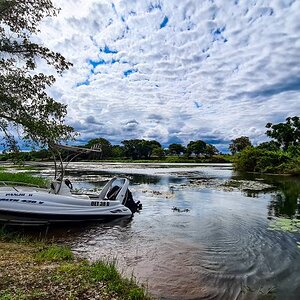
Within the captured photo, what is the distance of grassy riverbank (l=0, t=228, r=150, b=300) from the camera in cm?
647

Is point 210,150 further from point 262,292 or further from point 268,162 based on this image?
point 262,292

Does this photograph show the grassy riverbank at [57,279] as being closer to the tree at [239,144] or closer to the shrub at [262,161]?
the shrub at [262,161]

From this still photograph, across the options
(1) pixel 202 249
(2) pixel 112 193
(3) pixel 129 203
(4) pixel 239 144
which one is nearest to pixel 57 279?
(1) pixel 202 249

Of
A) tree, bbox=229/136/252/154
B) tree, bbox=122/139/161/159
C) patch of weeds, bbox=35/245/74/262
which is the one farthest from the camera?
tree, bbox=122/139/161/159

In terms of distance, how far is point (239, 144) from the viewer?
14362 centimetres

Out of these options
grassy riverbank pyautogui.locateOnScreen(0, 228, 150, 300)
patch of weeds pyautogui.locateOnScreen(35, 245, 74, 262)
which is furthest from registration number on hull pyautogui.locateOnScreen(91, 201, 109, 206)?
grassy riverbank pyautogui.locateOnScreen(0, 228, 150, 300)

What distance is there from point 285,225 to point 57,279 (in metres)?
12.6

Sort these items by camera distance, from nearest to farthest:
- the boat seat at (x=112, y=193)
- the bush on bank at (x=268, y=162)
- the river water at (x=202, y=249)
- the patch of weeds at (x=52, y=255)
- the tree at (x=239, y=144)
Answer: the river water at (x=202, y=249) < the patch of weeds at (x=52, y=255) < the boat seat at (x=112, y=193) < the bush on bank at (x=268, y=162) < the tree at (x=239, y=144)

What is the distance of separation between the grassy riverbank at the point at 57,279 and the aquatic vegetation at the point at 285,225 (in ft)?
33.0

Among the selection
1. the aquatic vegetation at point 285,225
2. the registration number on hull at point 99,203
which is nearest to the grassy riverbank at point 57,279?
the registration number on hull at point 99,203

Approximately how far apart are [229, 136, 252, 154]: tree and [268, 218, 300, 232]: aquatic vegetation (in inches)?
4949

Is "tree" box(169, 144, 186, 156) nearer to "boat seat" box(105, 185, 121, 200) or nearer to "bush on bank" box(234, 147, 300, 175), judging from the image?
"bush on bank" box(234, 147, 300, 175)

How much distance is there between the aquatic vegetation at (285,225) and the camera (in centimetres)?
1544

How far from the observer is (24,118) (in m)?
12.8
